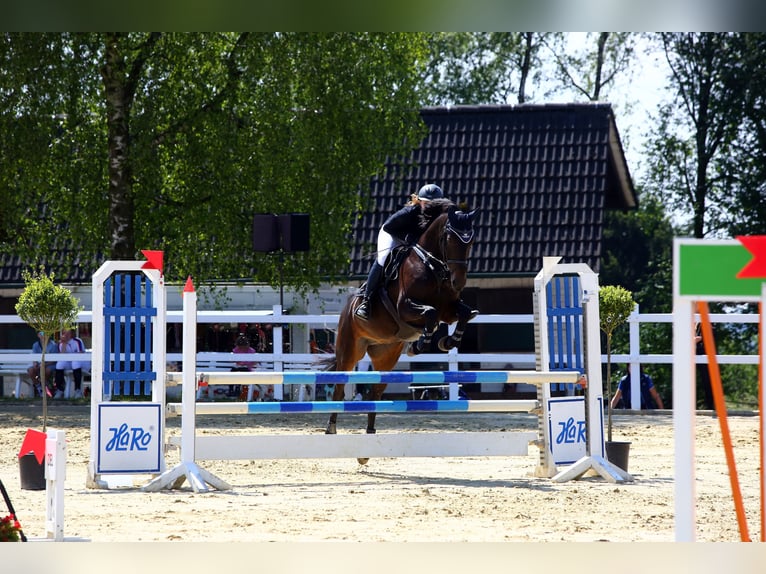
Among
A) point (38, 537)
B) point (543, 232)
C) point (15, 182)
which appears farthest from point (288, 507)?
point (543, 232)

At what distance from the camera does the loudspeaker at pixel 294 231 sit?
42.3 ft

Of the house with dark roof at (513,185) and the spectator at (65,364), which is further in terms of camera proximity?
the house with dark roof at (513,185)

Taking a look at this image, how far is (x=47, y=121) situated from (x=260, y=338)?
3.91 m

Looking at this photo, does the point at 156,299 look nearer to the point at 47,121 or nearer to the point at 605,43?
the point at 47,121

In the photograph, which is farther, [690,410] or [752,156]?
[752,156]

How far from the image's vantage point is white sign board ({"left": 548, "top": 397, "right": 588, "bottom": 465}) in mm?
7340

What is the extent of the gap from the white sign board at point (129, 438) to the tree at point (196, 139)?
22.3ft

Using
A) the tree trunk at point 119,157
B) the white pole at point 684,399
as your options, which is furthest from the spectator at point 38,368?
the white pole at point 684,399

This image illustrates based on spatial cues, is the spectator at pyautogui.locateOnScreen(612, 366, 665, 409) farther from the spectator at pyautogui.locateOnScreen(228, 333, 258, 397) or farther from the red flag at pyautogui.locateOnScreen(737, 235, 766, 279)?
the red flag at pyautogui.locateOnScreen(737, 235, 766, 279)

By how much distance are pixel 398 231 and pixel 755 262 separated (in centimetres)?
514

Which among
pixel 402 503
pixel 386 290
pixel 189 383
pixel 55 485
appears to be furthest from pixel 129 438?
pixel 386 290

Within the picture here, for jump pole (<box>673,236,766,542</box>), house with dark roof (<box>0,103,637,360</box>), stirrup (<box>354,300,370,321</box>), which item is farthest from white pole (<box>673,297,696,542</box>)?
house with dark roof (<box>0,103,637,360</box>)

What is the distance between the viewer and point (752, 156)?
19.5 metres

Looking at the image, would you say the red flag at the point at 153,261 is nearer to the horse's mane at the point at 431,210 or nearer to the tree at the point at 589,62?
the horse's mane at the point at 431,210
